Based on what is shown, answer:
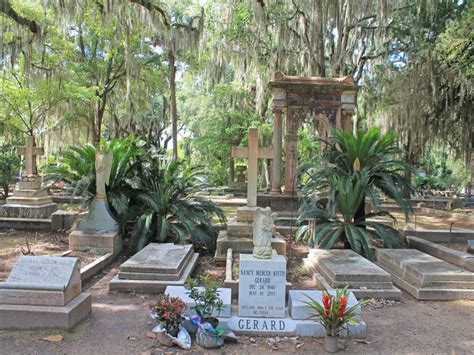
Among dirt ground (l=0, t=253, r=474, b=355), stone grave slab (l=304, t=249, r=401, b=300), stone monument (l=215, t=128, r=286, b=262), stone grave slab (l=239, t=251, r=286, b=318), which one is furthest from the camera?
stone monument (l=215, t=128, r=286, b=262)

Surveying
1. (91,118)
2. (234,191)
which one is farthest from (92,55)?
(234,191)

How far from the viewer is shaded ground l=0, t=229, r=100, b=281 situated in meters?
7.16

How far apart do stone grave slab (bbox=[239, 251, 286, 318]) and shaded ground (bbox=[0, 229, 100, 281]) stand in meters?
3.55

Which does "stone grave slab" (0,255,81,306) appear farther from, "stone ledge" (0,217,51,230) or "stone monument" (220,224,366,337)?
"stone ledge" (0,217,51,230)

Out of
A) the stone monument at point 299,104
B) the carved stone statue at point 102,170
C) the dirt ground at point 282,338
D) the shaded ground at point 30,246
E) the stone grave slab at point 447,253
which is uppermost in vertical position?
the stone monument at point 299,104

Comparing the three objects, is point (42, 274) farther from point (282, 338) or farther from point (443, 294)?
point (443, 294)

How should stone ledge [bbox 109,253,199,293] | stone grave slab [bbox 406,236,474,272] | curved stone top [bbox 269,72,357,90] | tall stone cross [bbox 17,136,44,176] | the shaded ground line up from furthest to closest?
tall stone cross [bbox 17,136,44,176], curved stone top [bbox 269,72,357,90], the shaded ground, stone grave slab [bbox 406,236,474,272], stone ledge [bbox 109,253,199,293]

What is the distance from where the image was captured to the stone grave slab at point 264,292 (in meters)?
4.57

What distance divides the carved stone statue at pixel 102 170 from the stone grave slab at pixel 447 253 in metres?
6.63

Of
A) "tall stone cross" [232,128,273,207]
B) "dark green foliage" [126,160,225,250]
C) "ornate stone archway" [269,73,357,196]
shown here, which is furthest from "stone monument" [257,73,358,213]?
"tall stone cross" [232,128,273,207]

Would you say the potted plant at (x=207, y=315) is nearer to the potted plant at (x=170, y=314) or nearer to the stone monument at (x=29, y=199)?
the potted plant at (x=170, y=314)

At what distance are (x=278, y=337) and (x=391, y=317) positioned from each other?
63.0 inches

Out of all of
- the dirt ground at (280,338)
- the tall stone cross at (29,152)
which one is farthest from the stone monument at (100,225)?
the tall stone cross at (29,152)

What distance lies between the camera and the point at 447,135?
63.5ft
